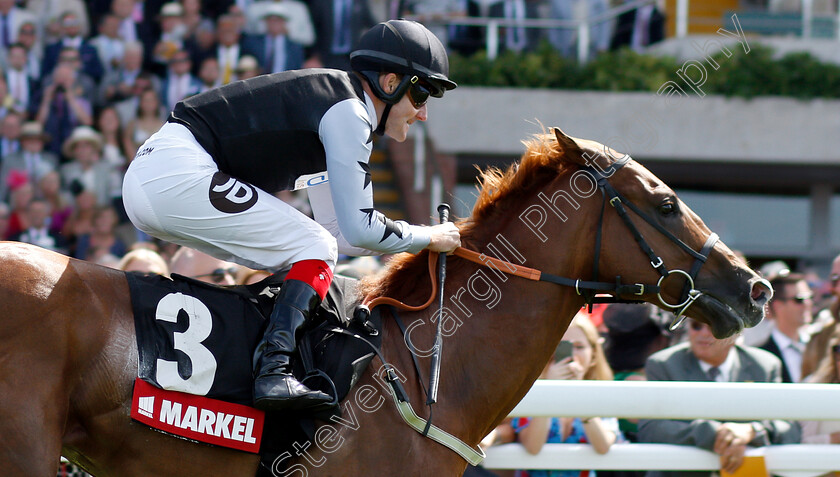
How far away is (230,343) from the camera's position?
2.99 metres

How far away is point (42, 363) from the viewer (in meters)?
2.75

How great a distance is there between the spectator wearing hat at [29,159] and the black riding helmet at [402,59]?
21.1ft

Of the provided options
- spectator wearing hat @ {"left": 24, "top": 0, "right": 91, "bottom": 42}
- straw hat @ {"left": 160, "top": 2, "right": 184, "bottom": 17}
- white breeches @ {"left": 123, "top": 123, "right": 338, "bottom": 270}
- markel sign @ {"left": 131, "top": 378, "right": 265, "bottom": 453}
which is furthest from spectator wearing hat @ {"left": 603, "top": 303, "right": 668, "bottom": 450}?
spectator wearing hat @ {"left": 24, "top": 0, "right": 91, "bottom": 42}

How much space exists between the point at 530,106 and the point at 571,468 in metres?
7.71

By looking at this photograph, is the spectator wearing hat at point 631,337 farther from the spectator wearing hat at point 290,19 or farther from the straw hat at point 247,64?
the spectator wearing hat at point 290,19

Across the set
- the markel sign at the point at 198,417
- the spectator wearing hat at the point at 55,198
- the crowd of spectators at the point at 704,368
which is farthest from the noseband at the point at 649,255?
the spectator wearing hat at the point at 55,198

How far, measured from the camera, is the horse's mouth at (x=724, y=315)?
3352 mm

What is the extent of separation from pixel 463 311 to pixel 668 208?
862mm

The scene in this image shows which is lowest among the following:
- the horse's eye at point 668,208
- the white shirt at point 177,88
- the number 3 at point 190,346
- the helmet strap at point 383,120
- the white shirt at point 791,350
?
the white shirt at point 791,350

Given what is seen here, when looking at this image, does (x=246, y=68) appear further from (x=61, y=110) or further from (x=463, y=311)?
(x=463, y=311)

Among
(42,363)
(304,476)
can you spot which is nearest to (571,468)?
(304,476)

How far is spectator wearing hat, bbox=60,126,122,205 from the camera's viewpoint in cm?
867

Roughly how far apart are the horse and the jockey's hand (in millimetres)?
137

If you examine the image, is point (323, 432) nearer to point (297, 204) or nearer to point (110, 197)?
point (297, 204)
